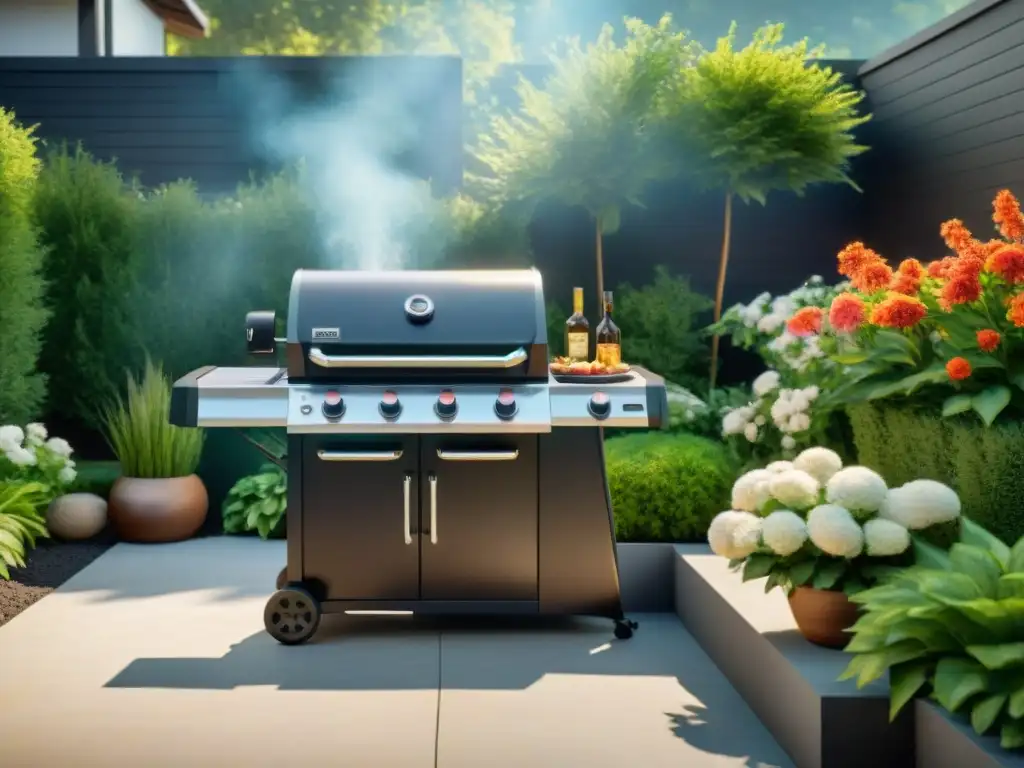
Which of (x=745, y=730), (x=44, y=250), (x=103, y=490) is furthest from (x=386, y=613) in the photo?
(x=44, y=250)

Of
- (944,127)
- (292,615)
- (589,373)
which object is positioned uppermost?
(944,127)

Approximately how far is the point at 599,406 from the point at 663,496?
91cm

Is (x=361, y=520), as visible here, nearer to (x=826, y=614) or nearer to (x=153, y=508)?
(x=826, y=614)

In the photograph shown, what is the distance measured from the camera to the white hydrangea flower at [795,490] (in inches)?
149

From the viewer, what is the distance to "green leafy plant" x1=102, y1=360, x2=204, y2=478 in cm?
668

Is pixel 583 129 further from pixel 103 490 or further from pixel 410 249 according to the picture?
pixel 103 490

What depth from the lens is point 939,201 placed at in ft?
24.5

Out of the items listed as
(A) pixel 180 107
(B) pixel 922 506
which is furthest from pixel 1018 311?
(A) pixel 180 107

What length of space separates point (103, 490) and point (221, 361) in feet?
3.17

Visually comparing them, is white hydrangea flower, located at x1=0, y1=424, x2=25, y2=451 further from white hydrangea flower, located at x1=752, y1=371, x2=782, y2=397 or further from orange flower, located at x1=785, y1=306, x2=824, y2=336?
orange flower, located at x1=785, y1=306, x2=824, y2=336

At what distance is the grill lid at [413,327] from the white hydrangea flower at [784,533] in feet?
4.38

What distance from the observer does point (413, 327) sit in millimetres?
4730

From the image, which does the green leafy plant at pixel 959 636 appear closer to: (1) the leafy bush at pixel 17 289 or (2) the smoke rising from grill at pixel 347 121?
(1) the leafy bush at pixel 17 289

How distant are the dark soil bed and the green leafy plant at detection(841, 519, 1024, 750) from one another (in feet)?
11.5
